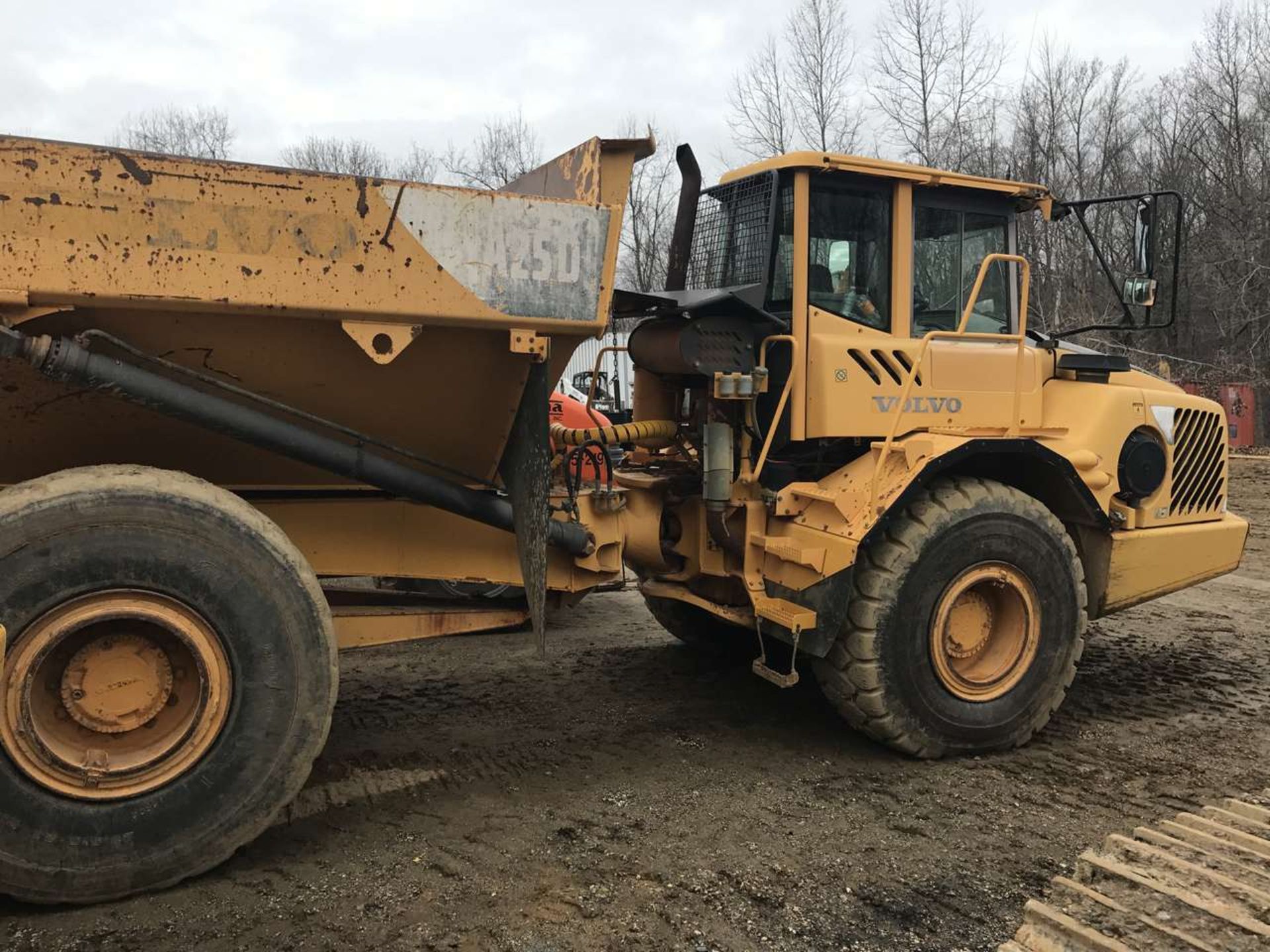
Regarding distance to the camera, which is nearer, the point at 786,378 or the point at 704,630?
the point at 786,378

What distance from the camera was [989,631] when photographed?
14.7ft

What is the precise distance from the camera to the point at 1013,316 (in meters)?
4.79

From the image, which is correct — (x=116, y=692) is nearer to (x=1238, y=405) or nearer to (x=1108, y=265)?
(x=1108, y=265)

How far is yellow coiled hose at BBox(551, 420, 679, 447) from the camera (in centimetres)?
454

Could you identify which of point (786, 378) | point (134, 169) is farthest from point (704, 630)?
point (134, 169)

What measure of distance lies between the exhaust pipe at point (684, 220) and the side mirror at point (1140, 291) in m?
2.04

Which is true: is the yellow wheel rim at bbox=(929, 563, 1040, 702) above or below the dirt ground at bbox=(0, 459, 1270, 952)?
above

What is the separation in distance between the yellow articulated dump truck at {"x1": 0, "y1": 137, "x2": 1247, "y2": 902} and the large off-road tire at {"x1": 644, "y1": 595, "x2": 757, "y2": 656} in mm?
31

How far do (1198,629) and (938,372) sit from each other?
355 cm

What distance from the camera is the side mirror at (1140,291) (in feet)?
15.0

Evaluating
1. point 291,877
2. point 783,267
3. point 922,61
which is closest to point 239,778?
point 291,877

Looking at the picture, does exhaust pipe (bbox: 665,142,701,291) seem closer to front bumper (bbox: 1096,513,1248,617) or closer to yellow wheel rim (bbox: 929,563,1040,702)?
yellow wheel rim (bbox: 929,563,1040,702)

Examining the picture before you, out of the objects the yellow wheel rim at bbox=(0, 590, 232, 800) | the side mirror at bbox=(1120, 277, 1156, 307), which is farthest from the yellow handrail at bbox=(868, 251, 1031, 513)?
the yellow wheel rim at bbox=(0, 590, 232, 800)

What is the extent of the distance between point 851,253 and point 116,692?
3360 mm
